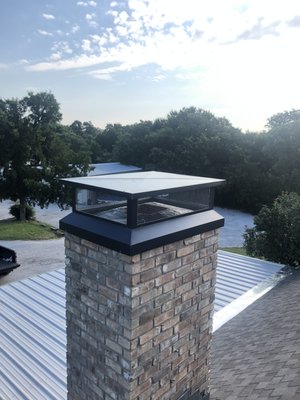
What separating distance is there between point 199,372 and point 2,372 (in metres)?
3.33

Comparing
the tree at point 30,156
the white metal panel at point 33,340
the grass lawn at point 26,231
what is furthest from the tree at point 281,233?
the tree at point 30,156

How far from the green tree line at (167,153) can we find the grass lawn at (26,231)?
1.65 meters

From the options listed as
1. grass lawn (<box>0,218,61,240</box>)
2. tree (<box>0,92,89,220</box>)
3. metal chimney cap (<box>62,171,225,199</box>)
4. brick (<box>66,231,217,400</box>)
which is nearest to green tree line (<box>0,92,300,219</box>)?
tree (<box>0,92,89,220</box>)

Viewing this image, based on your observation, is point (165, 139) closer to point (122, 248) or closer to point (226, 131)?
point (226, 131)

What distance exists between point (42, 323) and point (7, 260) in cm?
639

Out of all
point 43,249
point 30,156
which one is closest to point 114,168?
point 30,156

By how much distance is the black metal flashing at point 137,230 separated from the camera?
7.23 ft

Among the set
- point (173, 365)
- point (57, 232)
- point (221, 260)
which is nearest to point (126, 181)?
point (173, 365)

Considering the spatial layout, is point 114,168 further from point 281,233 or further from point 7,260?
point 281,233

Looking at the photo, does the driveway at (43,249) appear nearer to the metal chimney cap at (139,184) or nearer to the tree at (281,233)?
the tree at (281,233)

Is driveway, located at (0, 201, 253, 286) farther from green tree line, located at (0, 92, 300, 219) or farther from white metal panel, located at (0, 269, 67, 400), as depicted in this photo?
white metal panel, located at (0, 269, 67, 400)

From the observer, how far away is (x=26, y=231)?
18.7m

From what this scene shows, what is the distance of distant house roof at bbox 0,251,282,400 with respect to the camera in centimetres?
457

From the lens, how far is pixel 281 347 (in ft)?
14.1
